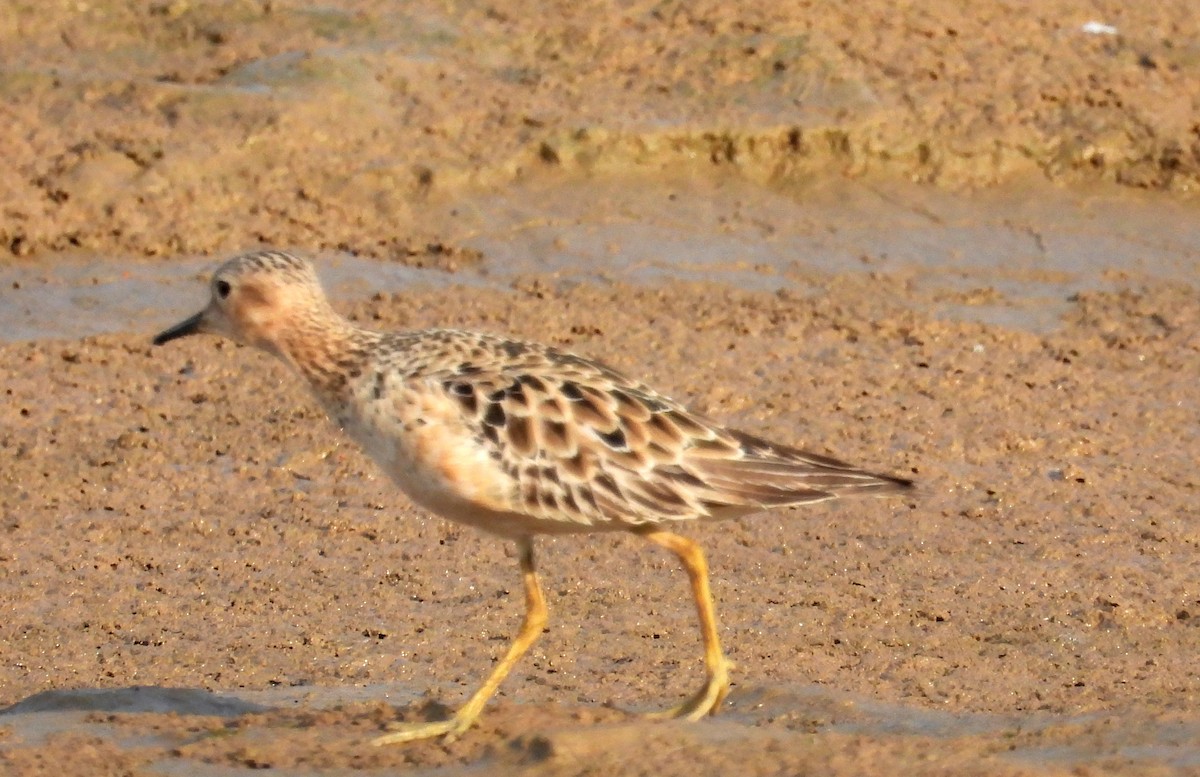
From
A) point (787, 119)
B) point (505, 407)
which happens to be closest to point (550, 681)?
point (505, 407)

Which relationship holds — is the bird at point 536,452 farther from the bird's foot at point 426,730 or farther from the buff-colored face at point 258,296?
the buff-colored face at point 258,296

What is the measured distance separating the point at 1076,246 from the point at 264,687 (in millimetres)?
6892


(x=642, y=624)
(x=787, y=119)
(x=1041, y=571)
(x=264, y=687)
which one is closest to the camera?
(x=264, y=687)

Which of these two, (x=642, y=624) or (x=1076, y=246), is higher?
(x=1076, y=246)

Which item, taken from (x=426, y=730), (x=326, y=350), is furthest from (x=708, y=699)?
(x=326, y=350)

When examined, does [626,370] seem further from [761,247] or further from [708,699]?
[708,699]

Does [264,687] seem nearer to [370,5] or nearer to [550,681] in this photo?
[550,681]

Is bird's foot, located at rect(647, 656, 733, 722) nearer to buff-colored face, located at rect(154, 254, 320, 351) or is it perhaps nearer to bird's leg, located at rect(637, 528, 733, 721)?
bird's leg, located at rect(637, 528, 733, 721)

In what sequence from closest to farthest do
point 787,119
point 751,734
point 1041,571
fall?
point 751,734 < point 1041,571 < point 787,119

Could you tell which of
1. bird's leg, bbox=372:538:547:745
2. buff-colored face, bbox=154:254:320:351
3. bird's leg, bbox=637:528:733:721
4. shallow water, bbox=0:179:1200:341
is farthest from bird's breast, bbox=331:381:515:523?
shallow water, bbox=0:179:1200:341

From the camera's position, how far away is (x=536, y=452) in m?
6.86

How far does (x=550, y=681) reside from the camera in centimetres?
752

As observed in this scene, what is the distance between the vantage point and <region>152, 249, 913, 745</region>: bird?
22.3 feet

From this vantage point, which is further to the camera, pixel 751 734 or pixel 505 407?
pixel 505 407
